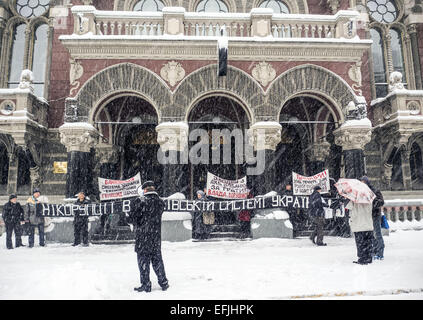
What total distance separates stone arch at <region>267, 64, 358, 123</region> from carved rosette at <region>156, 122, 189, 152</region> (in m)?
3.68

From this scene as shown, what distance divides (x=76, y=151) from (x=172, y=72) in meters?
4.57

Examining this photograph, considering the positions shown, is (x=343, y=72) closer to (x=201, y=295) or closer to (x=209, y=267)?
(x=209, y=267)

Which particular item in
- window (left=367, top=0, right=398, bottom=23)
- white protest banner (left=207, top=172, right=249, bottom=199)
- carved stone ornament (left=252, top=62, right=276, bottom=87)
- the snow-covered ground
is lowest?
the snow-covered ground

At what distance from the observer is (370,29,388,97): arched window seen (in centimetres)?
1588

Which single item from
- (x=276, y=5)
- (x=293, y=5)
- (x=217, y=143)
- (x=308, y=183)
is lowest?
(x=308, y=183)

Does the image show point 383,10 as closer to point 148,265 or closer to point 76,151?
point 76,151

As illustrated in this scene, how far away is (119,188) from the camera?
38.1 feet

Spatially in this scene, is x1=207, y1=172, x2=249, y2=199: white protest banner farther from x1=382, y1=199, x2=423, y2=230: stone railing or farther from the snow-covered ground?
x1=382, y1=199, x2=423, y2=230: stone railing

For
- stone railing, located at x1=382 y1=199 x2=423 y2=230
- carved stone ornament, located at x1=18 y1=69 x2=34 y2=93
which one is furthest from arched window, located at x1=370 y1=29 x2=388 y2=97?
carved stone ornament, located at x1=18 y1=69 x2=34 y2=93

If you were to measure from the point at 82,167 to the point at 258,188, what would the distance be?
21.2ft

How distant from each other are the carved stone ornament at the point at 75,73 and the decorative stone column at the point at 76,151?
1504mm

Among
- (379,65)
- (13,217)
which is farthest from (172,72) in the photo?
(379,65)

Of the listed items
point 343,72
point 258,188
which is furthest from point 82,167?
point 343,72

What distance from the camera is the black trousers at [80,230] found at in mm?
10602
